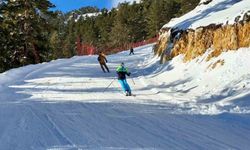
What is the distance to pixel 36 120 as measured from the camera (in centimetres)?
1216

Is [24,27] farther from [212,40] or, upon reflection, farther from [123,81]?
[123,81]

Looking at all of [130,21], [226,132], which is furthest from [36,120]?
[130,21]

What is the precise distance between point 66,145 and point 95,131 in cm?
143

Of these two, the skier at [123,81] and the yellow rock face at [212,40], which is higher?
the yellow rock face at [212,40]

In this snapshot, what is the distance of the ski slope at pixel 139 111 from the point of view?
31.3 feet

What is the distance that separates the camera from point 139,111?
13438 mm

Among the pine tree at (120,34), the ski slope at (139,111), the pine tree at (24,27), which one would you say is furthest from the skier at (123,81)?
the pine tree at (120,34)

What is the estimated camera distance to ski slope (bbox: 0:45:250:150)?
9555 millimetres

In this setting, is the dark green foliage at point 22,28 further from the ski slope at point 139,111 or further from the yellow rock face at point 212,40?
the ski slope at point 139,111

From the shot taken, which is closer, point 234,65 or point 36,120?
point 36,120

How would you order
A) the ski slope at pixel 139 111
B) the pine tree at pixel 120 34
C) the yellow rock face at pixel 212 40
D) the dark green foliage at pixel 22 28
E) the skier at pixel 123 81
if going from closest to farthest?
the ski slope at pixel 139 111 < the skier at pixel 123 81 < the yellow rock face at pixel 212 40 < the dark green foliage at pixel 22 28 < the pine tree at pixel 120 34

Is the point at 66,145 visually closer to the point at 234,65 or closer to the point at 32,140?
the point at 32,140

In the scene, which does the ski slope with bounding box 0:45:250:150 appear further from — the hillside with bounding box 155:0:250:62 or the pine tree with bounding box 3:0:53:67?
the pine tree with bounding box 3:0:53:67

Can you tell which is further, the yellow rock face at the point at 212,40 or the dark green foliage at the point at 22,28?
the dark green foliage at the point at 22,28
